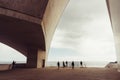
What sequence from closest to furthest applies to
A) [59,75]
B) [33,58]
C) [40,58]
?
[59,75] → [33,58] → [40,58]

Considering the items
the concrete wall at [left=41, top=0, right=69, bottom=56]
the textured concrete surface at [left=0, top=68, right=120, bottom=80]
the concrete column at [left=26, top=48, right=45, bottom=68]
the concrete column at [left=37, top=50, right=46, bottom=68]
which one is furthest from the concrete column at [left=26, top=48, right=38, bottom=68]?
the textured concrete surface at [left=0, top=68, right=120, bottom=80]

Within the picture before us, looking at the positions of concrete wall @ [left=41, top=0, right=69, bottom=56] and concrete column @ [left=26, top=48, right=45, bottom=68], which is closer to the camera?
concrete wall @ [left=41, top=0, right=69, bottom=56]

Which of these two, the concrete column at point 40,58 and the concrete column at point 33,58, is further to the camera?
the concrete column at point 40,58

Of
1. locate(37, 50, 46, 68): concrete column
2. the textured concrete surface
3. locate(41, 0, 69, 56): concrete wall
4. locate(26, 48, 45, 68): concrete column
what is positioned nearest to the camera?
the textured concrete surface

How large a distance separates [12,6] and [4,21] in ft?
8.27

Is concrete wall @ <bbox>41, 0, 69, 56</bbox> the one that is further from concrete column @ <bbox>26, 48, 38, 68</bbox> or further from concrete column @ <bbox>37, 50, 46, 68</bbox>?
concrete column @ <bbox>26, 48, 38, 68</bbox>

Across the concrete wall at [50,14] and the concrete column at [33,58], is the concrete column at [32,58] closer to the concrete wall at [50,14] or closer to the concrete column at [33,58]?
the concrete column at [33,58]

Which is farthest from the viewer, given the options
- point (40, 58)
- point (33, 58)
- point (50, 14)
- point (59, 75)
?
point (40, 58)

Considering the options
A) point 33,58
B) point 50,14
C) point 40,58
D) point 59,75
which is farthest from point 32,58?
point 59,75

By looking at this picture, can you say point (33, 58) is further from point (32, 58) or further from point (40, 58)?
point (40, 58)

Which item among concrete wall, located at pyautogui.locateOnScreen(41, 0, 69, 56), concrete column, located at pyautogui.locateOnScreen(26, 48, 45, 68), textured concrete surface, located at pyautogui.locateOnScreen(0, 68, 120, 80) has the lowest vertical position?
textured concrete surface, located at pyautogui.locateOnScreen(0, 68, 120, 80)

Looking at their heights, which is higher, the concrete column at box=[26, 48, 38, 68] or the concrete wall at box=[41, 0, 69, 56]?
the concrete wall at box=[41, 0, 69, 56]

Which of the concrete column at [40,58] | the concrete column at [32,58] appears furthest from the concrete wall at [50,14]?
the concrete column at [32,58]

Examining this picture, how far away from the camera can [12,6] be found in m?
18.3
